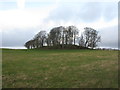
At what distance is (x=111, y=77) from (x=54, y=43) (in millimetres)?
57556

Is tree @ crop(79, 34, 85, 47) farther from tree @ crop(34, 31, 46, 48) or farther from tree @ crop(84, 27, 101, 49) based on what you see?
tree @ crop(34, 31, 46, 48)

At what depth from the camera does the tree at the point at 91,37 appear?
66188 millimetres

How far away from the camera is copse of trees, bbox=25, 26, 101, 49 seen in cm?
6681

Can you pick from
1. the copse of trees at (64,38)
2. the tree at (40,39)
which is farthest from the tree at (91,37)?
the tree at (40,39)

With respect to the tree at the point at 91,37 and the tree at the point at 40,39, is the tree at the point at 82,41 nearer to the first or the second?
the tree at the point at 91,37

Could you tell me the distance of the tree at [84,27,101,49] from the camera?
217ft

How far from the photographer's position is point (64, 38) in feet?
228

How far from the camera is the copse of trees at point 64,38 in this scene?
66.8m

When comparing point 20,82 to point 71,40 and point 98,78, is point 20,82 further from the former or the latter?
point 71,40

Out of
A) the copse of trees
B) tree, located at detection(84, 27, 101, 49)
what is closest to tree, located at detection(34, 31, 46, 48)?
the copse of trees

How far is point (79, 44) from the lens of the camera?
68188 mm

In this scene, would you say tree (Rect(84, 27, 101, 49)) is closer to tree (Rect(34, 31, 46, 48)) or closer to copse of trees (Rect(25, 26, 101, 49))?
copse of trees (Rect(25, 26, 101, 49))

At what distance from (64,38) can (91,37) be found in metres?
11.6

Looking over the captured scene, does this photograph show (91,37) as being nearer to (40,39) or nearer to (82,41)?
(82,41)
